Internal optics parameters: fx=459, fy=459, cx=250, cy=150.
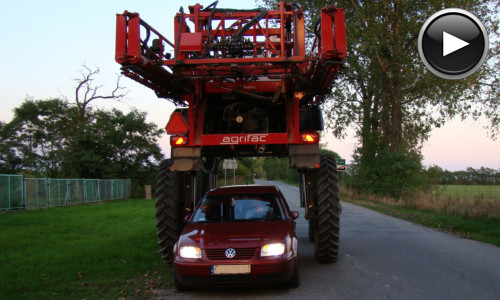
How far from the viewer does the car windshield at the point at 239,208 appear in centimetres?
715

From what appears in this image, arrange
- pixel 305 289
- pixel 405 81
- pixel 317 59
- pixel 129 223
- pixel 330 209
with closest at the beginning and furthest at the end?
1. pixel 305 289
2. pixel 317 59
3. pixel 330 209
4. pixel 129 223
5. pixel 405 81

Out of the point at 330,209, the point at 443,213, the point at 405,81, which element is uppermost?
the point at 405,81

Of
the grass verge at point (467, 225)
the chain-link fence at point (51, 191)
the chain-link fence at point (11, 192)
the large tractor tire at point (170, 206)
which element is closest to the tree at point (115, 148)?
the chain-link fence at point (51, 191)

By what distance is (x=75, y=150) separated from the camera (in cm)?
3866

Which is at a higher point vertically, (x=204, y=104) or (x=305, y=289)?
(x=204, y=104)

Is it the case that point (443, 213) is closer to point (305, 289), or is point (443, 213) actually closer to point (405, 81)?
point (405, 81)

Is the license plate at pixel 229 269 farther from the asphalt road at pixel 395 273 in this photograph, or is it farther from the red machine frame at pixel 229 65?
the red machine frame at pixel 229 65

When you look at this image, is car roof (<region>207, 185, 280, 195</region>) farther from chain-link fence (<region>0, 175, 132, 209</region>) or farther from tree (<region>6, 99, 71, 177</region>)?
tree (<region>6, 99, 71, 177</region>)

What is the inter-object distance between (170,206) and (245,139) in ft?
5.68

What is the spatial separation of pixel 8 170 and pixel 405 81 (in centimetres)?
3269

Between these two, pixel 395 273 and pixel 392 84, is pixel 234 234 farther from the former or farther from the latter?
pixel 392 84

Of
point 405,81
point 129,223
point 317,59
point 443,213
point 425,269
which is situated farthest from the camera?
point 405,81

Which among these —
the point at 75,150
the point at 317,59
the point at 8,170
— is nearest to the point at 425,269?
the point at 317,59

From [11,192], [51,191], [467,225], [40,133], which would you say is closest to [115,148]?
[40,133]
